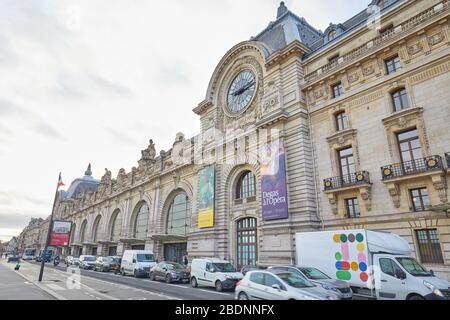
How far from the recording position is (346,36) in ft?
76.5

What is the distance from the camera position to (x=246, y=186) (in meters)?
29.4

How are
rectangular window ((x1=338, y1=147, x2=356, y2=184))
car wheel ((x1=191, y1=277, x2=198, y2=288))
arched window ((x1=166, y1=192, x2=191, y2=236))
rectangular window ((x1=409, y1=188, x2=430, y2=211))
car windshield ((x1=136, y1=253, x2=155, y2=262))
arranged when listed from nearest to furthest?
rectangular window ((x1=409, y1=188, x2=430, y2=211)) < car wheel ((x1=191, y1=277, x2=198, y2=288)) < rectangular window ((x1=338, y1=147, x2=356, y2=184)) < car windshield ((x1=136, y1=253, x2=155, y2=262)) < arched window ((x1=166, y1=192, x2=191, y2=236))

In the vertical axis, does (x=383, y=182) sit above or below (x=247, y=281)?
above

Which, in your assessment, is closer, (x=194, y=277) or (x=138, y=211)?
(x=194, y=277)

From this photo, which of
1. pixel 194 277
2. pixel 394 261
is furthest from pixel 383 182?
pixel 194 277

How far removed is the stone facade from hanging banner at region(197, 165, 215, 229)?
67cm

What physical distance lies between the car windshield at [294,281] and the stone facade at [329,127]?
9321 millimetres

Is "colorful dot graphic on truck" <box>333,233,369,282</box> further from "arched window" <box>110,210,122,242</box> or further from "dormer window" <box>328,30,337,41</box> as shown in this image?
"arched window" <box>110,210,122,242</box>

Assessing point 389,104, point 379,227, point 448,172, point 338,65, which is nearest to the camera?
point 448,172

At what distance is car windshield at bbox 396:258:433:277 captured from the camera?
11.6 metres

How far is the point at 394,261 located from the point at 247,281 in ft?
19.7

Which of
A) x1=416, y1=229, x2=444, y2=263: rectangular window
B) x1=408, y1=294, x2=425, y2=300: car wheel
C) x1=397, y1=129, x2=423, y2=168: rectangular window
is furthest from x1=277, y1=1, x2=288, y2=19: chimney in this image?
x1=408, y1=294, x2=425, y2=300: car wheel

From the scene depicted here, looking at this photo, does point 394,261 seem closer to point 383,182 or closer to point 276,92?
point 383,182
